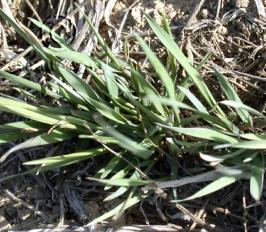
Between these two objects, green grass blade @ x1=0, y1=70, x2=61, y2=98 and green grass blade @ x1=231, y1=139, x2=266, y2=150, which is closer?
Answer: green grass blade @ x1=231, y1=139, x2=266, y2=150

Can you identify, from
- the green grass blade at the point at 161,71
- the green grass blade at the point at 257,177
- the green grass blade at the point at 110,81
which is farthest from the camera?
the green grass blade at the point at 110,81

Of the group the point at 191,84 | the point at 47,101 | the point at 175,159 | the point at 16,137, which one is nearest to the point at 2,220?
the point at 16,137

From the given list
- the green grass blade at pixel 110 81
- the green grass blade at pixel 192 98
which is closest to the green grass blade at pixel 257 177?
the green grass blade at pixel 192 98

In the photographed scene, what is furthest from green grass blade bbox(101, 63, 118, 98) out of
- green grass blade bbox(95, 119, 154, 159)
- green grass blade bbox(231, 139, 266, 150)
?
green grass blade bbox(231, 139, 266, 150)

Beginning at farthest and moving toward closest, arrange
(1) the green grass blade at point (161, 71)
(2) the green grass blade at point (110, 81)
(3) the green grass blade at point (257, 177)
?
(2) the green grass blade at point (110, 81) < (1) the green grass blade at point (161, 71) < (3) the green grass blade at point (257, 177)

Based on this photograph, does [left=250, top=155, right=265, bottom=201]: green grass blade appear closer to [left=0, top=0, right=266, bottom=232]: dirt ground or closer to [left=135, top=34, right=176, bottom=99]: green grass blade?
[left=0, top=0, right=266, bottom=232]: dirt ground

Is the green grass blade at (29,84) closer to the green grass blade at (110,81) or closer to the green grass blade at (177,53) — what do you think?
the green grass blade at (110,81)

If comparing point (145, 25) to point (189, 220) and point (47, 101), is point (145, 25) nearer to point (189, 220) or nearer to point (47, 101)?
point (47, 101)

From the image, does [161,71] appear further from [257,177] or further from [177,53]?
[257,177]
